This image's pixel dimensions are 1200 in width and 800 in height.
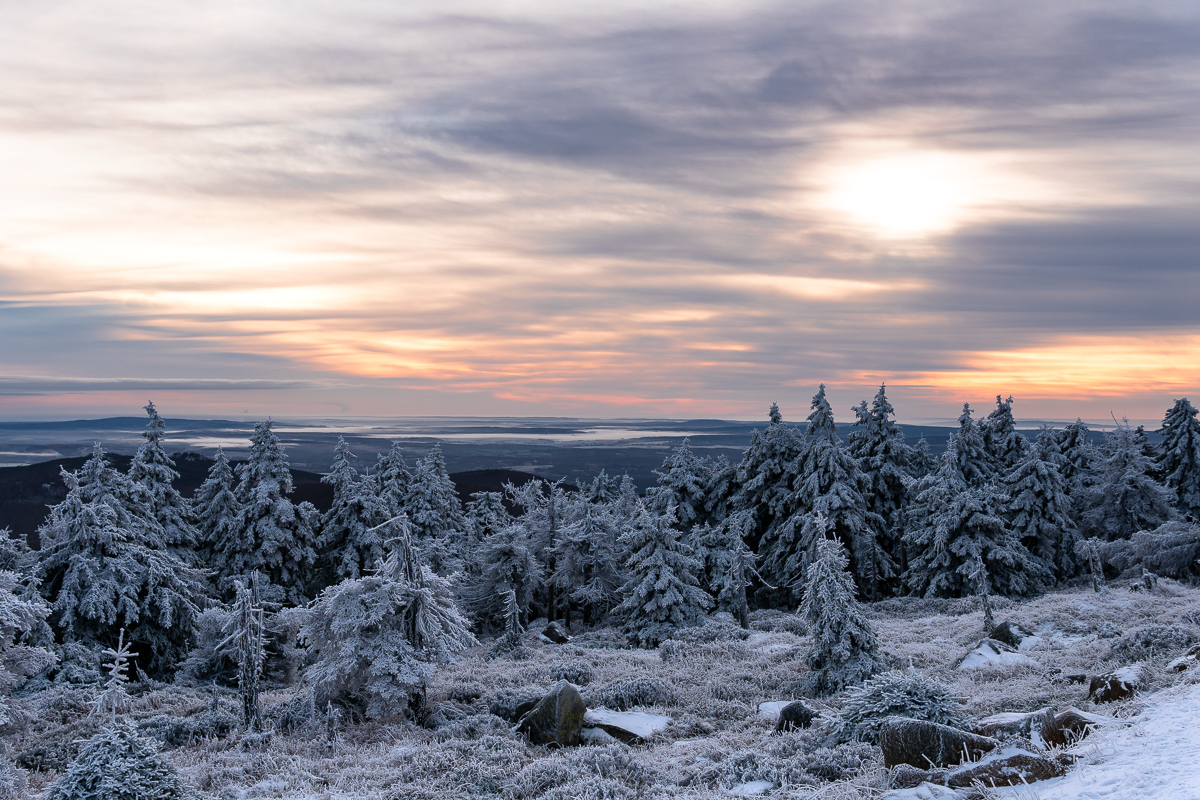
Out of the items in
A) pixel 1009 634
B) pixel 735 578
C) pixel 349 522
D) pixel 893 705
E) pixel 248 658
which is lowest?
pixel 735 578

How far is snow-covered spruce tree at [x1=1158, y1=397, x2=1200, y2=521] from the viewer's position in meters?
43.3

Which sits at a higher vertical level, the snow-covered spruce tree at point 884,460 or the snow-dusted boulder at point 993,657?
the snow-covered spruce tree at point 884,460

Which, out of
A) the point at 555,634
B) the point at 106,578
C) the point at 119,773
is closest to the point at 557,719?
the point at 119,773

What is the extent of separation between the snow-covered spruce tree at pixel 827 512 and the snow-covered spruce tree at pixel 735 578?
3.22 m

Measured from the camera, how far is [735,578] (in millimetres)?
32531

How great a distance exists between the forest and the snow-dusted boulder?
0.71 ft

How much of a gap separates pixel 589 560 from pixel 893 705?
98.3 ft

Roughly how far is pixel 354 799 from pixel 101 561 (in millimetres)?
21609

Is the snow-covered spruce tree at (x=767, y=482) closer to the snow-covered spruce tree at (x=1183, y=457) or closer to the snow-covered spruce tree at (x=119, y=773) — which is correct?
the snow-covered spruce tree at (x=1183, y=457)

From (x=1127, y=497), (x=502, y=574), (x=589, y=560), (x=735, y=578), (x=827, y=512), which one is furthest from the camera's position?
(x=589, y=560)

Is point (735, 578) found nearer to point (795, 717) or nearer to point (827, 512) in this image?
point (827, 512)

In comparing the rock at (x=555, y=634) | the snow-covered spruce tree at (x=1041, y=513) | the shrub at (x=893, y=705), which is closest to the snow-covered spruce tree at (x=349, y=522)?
the rock at (x=555, y=634)

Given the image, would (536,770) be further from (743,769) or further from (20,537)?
(20,537)

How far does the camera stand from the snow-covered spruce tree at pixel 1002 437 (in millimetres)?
45219
